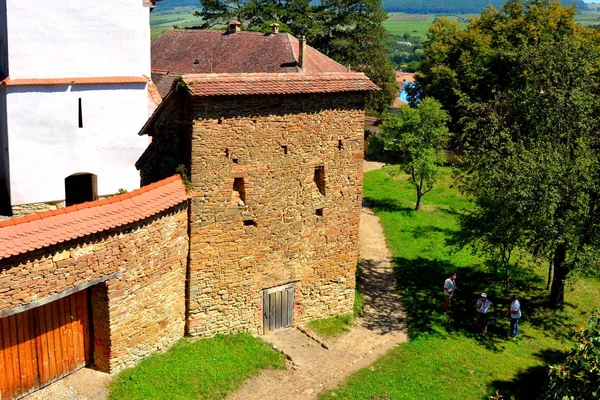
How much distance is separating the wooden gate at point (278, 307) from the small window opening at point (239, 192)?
9.38 ft

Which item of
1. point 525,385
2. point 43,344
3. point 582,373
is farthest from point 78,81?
point 582,373

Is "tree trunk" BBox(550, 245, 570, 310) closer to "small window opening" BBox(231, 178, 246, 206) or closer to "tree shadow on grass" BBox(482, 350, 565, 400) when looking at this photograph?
"tree shadow on grass" BBox(482, 350, 565, 400)

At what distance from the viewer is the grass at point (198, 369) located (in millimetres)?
14242

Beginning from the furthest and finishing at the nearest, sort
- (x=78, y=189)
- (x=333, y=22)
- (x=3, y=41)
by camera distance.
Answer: (x=333, y=22)
(x=78, y=189)
(x=3, y=41)

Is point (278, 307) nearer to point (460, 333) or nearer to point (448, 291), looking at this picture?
point (460, 333)

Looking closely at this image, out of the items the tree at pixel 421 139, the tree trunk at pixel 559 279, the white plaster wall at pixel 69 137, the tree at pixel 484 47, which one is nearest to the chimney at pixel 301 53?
the tree at pixel 421 139

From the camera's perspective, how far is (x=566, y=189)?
18.7 m

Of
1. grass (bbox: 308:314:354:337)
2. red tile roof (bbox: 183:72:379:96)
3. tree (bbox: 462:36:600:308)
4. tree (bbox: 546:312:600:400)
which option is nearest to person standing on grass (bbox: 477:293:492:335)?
tree (bbox: 462:36:600:308)

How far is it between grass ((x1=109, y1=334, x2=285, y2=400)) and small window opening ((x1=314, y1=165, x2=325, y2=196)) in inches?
187

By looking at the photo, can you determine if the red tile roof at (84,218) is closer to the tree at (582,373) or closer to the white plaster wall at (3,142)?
the tree at (582,373)

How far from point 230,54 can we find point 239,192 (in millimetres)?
21549

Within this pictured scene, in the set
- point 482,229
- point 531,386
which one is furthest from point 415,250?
point 531,386

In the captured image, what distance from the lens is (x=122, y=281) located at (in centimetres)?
1425

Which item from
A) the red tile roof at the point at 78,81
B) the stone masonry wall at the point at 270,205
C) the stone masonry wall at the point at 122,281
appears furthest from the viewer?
the red tile roof at the point at 78,81
